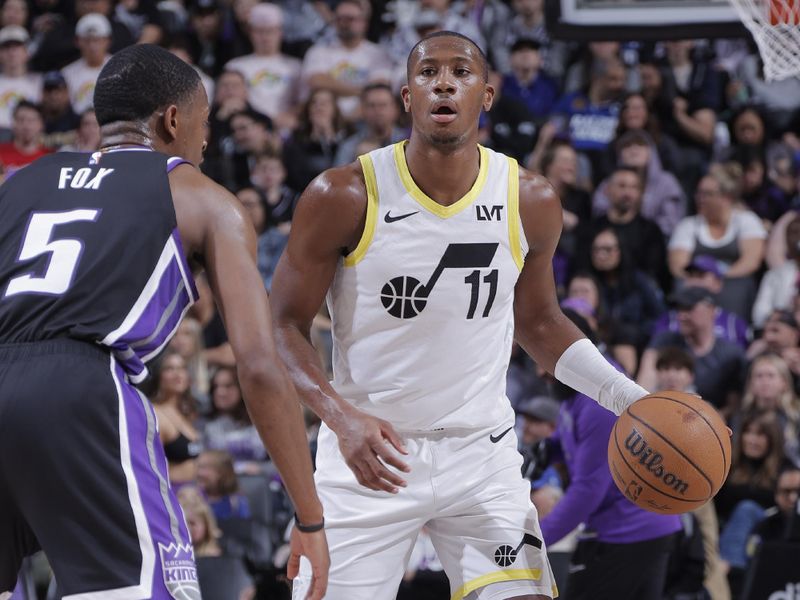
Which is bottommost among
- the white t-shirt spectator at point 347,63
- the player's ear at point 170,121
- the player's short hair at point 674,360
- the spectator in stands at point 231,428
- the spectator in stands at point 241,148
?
the spectator in stands at point 231,428

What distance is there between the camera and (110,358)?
9.92ft

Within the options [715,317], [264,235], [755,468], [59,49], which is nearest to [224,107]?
[264,235]

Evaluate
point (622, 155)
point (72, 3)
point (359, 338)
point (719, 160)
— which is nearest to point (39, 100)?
point (72, 3)

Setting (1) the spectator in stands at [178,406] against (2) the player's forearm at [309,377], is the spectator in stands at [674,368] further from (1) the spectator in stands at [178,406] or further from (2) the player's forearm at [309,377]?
(2) the player's forearm at [309,377]

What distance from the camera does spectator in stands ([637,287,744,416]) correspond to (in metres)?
8.29

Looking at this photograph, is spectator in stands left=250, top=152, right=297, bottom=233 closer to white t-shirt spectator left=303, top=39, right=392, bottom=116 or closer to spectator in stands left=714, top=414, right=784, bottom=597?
white t-shirt spectator left=303, top=39, right=392, bottom=116

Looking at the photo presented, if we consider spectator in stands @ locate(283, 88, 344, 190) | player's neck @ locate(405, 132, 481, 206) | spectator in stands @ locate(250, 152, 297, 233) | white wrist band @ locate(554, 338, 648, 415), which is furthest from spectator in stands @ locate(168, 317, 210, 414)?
player's neck @ locate(405, 132, 481, 206)

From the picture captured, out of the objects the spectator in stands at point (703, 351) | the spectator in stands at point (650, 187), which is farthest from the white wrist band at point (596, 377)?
the spectator in stands at point (650, 187)

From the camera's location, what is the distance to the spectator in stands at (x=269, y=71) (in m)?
11.0

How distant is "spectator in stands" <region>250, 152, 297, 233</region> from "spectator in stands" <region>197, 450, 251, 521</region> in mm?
2624

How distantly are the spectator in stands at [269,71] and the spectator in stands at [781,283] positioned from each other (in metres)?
4.33

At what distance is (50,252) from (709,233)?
704cm

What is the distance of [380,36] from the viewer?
38.0 ft

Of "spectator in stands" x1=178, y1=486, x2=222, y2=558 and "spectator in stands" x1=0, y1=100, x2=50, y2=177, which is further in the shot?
"spectator in stands" x1=0, y1=100, x2=50, y2=177
